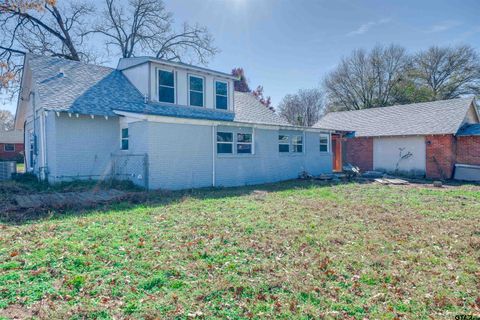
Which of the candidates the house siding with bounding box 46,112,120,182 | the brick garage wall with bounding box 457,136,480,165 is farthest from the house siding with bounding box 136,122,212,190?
the brick garage wall with bounding box 457,136,480,165

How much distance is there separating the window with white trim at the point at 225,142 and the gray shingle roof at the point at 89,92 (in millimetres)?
754

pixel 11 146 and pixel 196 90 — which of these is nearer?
pixel 196 90

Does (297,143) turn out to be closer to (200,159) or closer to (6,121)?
(200,159)

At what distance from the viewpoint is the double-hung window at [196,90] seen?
1504cm

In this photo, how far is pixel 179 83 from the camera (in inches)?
575

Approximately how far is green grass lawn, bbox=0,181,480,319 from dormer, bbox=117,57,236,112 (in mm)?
7896

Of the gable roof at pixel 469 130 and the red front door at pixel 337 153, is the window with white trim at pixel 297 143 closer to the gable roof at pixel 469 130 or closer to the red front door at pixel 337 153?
the red front door at pixel 337 153

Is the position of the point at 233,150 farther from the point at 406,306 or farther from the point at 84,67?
the point at 406,306

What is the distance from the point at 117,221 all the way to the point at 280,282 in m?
4.19

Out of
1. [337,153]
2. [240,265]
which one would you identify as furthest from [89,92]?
[337,153]

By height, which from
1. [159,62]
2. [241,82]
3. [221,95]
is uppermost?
[241,82]

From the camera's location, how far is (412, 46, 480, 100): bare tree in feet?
99.8

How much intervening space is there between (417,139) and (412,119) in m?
2.27

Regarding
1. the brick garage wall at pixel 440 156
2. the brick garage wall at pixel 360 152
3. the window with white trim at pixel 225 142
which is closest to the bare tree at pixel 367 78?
the brick garage wall at pixel 360 152
